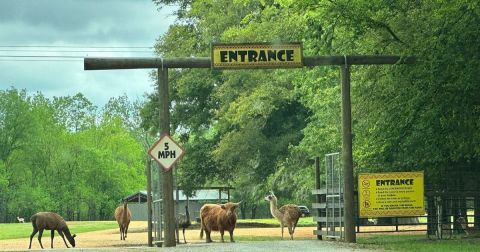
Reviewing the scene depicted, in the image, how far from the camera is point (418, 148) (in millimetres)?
26531

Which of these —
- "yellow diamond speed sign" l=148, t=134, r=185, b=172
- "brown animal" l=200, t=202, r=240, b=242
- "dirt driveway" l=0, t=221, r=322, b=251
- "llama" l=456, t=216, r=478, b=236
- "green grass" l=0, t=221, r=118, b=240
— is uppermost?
"yellow diamond speed sign" l=148, t=134, r=185, b=172

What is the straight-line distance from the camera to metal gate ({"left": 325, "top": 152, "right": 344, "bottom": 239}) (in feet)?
82.7

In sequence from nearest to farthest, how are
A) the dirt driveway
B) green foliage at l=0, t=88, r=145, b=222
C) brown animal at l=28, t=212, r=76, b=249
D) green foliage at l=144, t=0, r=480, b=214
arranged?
green foliage at l=144, t=0, r=480, b=214
the dirt driveway
brown animal at l=28, t=212, r=76, b=249
green foliage at l=0, t=88, r=145, b=222

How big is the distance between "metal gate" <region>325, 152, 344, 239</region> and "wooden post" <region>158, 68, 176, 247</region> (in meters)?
4.72

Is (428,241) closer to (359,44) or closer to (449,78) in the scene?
(449,78)

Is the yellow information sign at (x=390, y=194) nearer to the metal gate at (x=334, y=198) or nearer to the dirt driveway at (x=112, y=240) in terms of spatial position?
the metal gate at (x=334, y=198)

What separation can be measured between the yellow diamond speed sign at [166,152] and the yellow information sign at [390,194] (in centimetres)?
527

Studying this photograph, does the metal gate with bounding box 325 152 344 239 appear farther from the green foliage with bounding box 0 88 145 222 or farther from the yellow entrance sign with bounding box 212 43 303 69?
the green foliage with bounding box 0 88 145 222

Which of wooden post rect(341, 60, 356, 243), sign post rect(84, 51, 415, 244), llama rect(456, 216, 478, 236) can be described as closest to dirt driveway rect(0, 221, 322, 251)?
llama rect(456, 216, 478, 236)

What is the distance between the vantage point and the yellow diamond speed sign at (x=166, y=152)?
2338 centimetres

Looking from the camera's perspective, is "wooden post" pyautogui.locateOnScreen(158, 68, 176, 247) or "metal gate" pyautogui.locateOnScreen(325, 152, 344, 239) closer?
"wooden post" pyautogui.locateOnScreen(158, 68, 176, 247)

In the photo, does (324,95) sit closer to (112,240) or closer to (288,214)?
(288,214)

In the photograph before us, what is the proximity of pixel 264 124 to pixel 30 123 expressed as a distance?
66.2m

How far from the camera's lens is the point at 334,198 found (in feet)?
Result: 84.8
